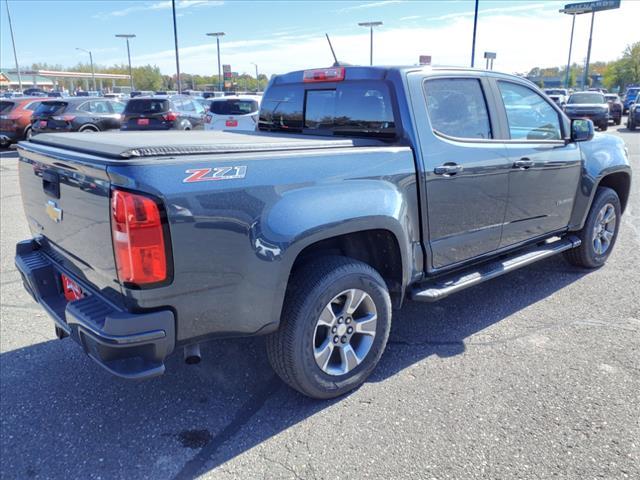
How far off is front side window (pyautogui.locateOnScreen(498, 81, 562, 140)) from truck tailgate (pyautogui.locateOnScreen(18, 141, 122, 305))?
3.08 m

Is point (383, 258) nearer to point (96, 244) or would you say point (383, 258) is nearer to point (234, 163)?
point (234, 163)

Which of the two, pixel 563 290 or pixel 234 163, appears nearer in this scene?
pixel 234 163

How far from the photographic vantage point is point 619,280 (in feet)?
16.5

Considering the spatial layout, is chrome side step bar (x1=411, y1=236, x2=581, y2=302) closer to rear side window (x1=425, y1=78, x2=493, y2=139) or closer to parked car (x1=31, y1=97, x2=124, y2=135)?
rear side window (x1=425, y1=78, x2=493, y2=139)

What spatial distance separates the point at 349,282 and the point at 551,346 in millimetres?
1750

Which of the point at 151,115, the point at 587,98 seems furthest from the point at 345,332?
the point at 587,98

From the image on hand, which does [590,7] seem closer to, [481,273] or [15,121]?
[15,121]

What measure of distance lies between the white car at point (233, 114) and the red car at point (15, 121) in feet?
20.5

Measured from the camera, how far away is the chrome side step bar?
3471 mm

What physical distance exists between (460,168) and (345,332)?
1374 millimetres

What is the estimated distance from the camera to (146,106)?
14422mm

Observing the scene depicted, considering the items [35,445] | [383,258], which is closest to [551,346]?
[383,258]

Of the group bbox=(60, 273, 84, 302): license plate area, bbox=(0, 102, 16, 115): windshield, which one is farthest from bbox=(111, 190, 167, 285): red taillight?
bbox=(0, 102, 16, 115): windshield

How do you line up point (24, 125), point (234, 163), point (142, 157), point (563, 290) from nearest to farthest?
point (142, 157) → point (234, 163) → point (563, 290) → point (24, 125)
